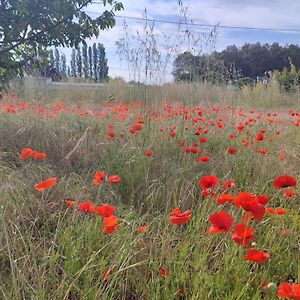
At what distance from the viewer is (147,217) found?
70.6 inches

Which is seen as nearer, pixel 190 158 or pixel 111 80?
pixel 190 158

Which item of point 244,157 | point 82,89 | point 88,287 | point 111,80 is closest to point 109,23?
point 244,157

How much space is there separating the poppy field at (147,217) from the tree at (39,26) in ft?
1.96

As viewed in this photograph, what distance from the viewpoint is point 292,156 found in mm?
2992

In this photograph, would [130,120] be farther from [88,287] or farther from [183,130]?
[88,287]

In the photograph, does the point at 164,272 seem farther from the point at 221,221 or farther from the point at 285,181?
the point at 285,181

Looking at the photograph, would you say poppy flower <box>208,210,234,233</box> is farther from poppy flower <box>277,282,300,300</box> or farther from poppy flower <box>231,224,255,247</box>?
poppy flower <box>277,282,300,300</box>

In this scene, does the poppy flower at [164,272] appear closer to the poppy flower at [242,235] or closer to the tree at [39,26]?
the poppy flower at [242,235]

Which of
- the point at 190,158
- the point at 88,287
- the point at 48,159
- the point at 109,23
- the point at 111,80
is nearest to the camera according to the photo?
the point at 88,287

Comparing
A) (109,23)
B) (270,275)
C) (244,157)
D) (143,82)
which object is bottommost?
(270,275)

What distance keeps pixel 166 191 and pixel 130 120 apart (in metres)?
1.81

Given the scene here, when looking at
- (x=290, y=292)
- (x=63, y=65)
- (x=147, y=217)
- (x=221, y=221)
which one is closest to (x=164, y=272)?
(x=221, y=221)

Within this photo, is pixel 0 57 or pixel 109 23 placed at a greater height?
pixel 109 23

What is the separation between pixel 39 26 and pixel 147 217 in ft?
6.03
